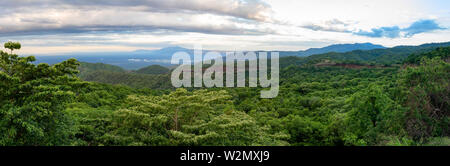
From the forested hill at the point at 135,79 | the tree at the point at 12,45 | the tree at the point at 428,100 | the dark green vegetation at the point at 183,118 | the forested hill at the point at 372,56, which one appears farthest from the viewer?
the forested hill at the point at 372,56

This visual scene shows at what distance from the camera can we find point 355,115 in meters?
19.5

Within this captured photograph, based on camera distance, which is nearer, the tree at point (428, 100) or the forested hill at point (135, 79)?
the tree at point (428, 100)

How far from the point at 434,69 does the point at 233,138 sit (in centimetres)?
1661

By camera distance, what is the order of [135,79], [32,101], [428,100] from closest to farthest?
[32,101], [428,100], [135,79]

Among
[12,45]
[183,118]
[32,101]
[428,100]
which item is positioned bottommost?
[183,118]

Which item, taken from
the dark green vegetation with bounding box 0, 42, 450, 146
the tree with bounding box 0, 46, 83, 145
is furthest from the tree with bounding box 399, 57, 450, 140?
the tree with bounding box 0, 46, 83, 145

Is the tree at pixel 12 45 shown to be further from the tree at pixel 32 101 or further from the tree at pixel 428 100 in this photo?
the tree at pixel 428 100

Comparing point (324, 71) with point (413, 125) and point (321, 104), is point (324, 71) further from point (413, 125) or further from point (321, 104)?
point (413, 125)

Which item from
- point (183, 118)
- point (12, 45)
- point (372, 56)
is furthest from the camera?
point (372, 56)

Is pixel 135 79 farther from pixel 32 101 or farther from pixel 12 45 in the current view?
pixel 32 101

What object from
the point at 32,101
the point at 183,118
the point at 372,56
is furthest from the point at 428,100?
the point at 372,56

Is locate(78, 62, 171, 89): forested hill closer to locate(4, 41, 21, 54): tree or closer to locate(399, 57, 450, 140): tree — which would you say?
locate(399, 57, 450, 140): tree

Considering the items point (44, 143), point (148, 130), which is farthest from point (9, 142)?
point (148, 130)

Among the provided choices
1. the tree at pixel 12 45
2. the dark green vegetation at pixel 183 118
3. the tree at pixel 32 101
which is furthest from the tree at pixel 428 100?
A: the tree at pixel 12 45
